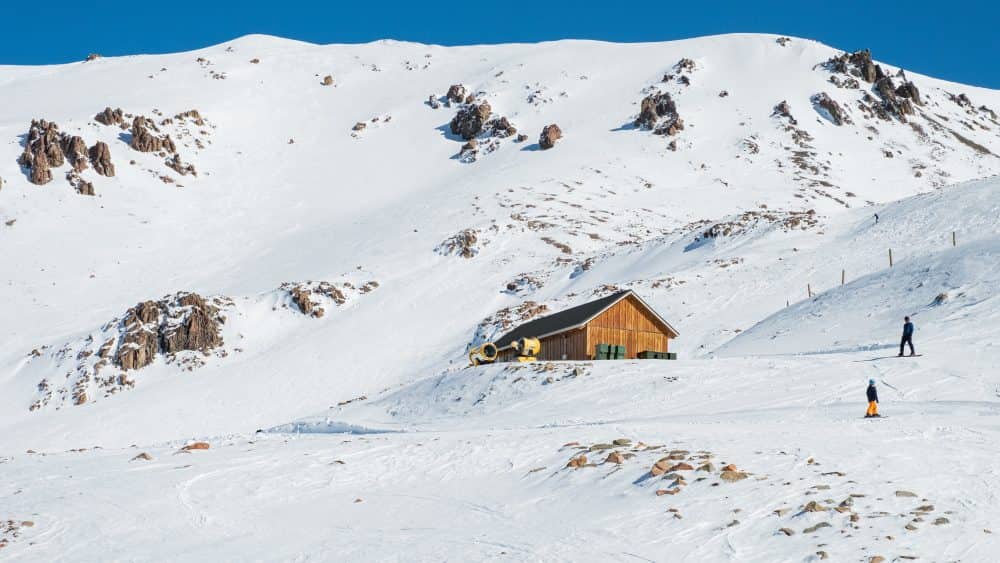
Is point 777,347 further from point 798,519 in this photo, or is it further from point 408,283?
point 408,283

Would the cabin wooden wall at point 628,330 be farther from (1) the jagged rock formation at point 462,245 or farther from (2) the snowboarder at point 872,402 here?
(1) the jagged rock formation at point 462,245

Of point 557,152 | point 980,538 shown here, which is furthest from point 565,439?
point 557,152

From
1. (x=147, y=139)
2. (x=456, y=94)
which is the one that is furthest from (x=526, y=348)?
(x=456, y=94)

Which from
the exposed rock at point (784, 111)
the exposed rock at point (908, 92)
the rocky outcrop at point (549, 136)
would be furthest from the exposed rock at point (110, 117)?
the exposed rock at point (908, 92)

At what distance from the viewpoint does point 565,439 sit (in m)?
21.0

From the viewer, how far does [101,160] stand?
97.8 m

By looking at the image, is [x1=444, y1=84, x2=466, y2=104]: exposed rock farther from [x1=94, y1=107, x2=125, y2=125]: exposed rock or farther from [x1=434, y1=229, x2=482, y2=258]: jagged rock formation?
[x1=434, y1=229, x2=482, y2=258]: jagged rock formation

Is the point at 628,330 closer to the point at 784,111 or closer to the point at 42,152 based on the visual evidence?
the point at 42,152

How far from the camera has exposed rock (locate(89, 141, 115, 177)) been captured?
320 feet

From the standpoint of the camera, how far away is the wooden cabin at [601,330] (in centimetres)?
4119

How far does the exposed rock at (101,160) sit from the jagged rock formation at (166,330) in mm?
40504

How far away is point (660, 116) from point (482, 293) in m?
64.9

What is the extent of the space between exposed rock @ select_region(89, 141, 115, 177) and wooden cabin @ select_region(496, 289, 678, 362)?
232ft

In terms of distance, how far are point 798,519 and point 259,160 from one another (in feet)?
368
